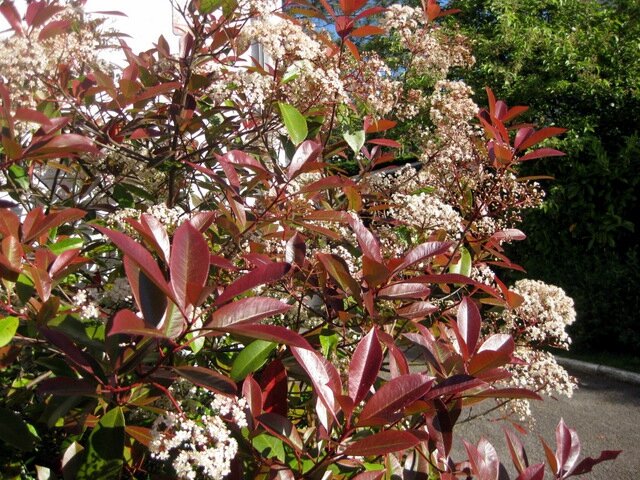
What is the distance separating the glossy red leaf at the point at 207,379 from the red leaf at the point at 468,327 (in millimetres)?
→ 513

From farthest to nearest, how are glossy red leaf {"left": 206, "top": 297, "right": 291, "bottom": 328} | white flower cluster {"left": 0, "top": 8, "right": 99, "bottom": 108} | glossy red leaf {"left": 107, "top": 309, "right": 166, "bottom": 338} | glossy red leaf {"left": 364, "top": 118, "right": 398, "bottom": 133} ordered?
glossy red leaf {"left": 364, "top": 118, "right": 398, "bottom": 133} → white flower cluster {"left": 0, "top": 8, "right": 99, "bottom": 108} → glossy red leaf {"left": 206, "top": 297, "right": 291, "bottom": 328} → glossy red leaf {"left": 107, "top": 309, "right": 166, "bottom": 338}

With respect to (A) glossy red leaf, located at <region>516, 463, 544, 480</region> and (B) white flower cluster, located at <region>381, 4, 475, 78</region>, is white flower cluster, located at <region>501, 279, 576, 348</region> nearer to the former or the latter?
(A) glossy red leaf, located at <region>516, 463, 544, 480</region>

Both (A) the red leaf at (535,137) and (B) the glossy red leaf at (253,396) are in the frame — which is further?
(A) the red leaf at (535,137)

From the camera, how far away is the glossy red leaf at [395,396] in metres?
1.01

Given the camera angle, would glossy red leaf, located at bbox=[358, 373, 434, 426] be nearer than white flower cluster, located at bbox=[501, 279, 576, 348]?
Yes

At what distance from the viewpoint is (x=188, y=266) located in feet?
3.07

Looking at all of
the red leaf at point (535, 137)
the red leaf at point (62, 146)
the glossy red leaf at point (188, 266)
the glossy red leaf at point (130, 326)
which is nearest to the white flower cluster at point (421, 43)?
the red leaf at point (535, 137)

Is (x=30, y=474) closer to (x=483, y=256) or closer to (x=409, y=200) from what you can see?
(x=409, y=200)

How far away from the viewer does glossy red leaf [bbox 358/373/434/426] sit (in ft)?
3.31

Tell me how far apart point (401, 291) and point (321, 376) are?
30 centimetres

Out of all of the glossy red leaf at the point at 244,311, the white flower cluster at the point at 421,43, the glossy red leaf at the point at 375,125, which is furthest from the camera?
the white flower cluster at the point at 421,43

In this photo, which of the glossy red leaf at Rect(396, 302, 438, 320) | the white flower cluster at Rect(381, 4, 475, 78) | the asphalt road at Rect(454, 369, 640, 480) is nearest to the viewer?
the glossy red leaf at Rect(396, 302, 438, 320)

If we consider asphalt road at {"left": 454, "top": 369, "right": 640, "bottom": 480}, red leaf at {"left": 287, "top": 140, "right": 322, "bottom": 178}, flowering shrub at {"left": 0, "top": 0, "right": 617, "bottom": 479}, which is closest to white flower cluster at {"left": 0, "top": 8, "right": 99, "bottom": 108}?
flowering shrub at {"left": 0, "top": 0, "right": 617, "bottom": 479}

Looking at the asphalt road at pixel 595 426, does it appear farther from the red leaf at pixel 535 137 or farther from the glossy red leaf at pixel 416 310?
the glossy red leaf at pixel 416 310
